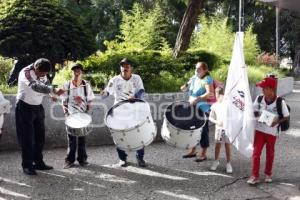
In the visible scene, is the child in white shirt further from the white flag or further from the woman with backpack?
the white flag

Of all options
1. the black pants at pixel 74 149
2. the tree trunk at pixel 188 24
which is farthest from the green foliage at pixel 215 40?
the black pants at pixel 74 149

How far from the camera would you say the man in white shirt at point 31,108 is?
22.0 ft

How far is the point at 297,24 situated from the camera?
128 feet

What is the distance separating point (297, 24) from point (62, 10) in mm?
32099

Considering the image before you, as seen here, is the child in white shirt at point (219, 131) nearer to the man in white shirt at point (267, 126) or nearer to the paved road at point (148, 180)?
the paved road at point (148, 180)

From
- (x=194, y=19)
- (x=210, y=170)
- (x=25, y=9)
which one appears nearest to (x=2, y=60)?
(x=25, y=9)

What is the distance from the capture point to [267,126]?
657 cm

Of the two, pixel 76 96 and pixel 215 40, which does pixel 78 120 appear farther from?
pixel 215 40

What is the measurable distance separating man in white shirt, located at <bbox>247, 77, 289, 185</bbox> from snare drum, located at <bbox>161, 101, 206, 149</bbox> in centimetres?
84

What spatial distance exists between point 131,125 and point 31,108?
63.5 inches

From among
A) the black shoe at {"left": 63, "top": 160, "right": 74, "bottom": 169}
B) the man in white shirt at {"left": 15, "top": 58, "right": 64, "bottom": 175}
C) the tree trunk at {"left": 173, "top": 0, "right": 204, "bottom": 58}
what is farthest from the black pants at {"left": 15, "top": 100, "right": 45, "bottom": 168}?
the tree trunk at {"left": 173, "top": 0, "right": 204, "bottom": 58}

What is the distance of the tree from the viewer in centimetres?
975

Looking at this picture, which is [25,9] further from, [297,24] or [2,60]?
[297,24]

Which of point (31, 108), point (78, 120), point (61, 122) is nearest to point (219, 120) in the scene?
point (78, 120)
